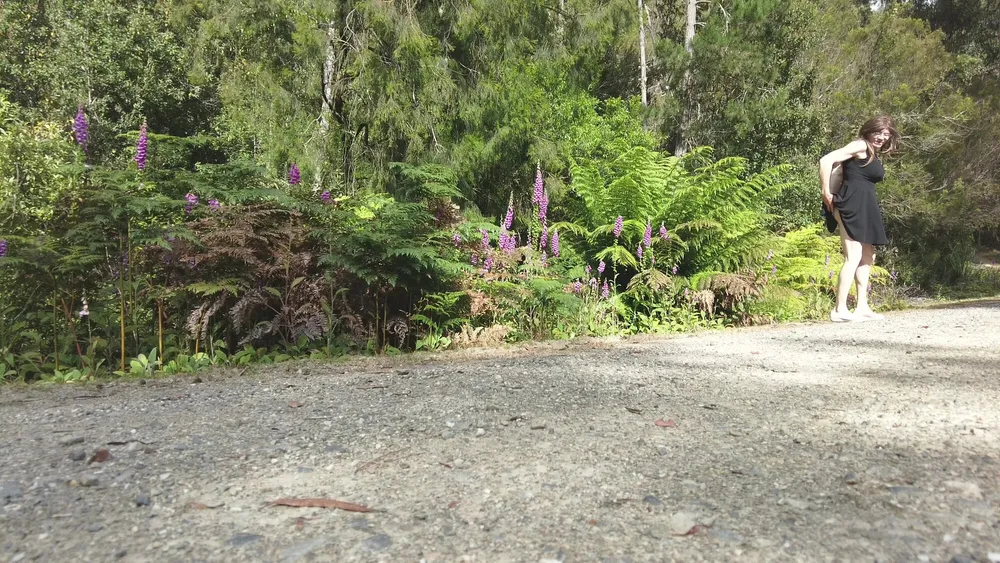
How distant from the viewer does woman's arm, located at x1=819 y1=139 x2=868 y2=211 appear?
488 cm

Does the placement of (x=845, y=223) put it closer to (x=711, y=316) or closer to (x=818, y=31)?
(x=711, y=316)

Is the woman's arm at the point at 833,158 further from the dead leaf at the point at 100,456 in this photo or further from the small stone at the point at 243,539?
the dead leaf at the point at 100,456

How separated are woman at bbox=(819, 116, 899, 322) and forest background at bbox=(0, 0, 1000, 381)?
1443mm

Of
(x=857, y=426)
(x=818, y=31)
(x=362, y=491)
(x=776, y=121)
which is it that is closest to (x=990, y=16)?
(x=818, y=31)

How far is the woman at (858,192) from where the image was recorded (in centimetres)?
490

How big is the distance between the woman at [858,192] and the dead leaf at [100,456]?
200 inches

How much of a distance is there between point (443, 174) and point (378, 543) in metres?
3.97

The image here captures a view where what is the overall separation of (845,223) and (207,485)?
5.03 meters

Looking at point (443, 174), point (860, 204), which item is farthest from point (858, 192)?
point (443, 174)

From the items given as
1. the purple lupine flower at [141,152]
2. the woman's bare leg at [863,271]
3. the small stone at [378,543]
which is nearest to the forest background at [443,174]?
the purple lupine flower at [141,152]

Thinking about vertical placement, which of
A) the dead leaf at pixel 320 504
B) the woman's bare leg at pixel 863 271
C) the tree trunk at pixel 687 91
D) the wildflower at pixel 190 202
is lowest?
the dead leaf at pixel 320 504

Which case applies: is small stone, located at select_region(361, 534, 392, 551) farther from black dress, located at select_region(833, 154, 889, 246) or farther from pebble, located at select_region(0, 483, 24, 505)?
black dress, located at select_region(833, 154, 889, 246)

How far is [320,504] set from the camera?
1610 mm

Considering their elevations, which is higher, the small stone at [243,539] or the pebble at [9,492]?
the pebble at [9,492]
